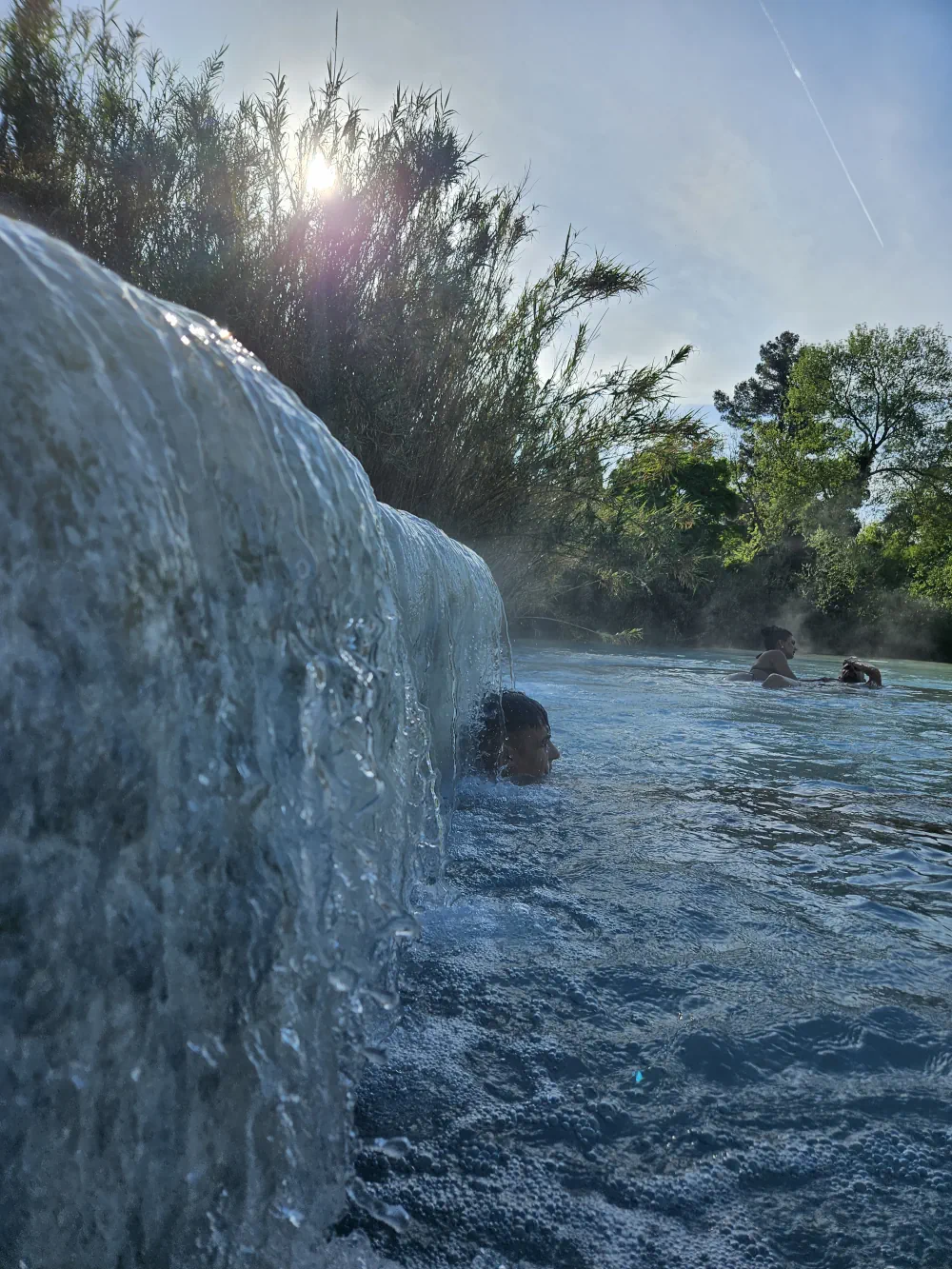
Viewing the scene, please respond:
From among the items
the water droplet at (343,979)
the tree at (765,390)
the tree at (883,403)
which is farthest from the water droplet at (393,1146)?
the tree at (765,390)

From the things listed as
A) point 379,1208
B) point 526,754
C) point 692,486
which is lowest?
point 379,1208

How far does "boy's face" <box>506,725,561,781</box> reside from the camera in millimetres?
4754

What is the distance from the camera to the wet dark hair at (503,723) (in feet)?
15.8

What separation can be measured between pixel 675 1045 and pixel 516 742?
2.80 meters

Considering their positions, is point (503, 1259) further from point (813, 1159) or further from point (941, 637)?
point (941, 637)

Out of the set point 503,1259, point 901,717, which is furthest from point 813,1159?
point 901,717

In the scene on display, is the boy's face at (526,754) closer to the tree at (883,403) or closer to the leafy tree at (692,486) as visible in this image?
the leafy tree at (692,486)

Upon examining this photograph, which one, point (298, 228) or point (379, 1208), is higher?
point (298, 228)

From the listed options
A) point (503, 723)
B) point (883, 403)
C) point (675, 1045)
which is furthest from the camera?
point (883, 403)

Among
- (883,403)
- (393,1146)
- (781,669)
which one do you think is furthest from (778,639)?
(883,403)

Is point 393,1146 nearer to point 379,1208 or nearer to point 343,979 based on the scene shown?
point 379,1208

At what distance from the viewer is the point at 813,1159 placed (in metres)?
1.63

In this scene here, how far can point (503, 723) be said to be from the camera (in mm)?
4863

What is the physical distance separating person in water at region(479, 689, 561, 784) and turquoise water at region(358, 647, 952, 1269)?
0.44m
